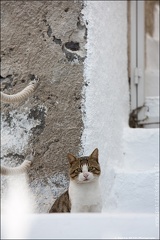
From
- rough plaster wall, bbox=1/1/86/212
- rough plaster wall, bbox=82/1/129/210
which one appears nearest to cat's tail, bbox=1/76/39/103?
rough plaster wall, bbox=1/1/86/212

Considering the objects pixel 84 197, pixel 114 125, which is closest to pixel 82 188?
pixel 84 197

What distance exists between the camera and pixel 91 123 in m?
1.41

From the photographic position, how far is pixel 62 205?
132cm

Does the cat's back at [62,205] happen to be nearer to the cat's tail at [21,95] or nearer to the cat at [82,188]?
the cat at [82,188]

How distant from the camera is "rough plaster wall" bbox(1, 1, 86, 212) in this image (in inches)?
56.7

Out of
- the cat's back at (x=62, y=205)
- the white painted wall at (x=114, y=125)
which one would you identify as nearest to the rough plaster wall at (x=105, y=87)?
the white painted wall at (x=114, y=125)

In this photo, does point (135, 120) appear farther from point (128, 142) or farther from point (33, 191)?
point (33, 191)

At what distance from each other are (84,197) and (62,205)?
80 mm

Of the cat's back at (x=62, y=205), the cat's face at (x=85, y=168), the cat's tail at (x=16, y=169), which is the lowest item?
the cat's back at (x=62, y=205)

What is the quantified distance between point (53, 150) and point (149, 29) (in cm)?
107

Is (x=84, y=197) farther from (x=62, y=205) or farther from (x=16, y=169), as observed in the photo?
(x=16, y=169)

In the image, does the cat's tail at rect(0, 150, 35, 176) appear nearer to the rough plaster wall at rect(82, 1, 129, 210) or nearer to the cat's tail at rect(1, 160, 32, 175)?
the cat's tail at rect(1, 160, 32, 175)

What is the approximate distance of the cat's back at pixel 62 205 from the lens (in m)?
1.30

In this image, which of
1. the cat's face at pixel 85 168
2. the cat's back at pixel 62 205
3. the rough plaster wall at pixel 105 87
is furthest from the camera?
the rough plaster wall at pixel 105 87
